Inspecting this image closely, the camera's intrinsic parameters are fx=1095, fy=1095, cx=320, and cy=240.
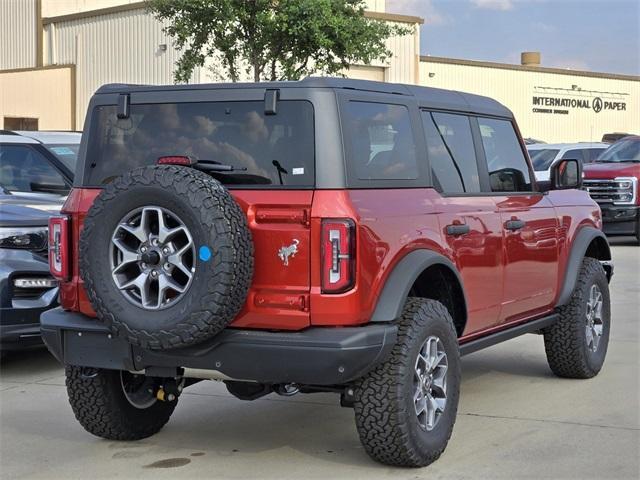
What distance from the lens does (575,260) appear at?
24.6 feet

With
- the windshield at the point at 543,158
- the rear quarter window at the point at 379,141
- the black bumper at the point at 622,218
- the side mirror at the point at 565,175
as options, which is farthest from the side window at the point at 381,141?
the windshield at the point at 543,158

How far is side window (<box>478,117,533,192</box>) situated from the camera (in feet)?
22.6

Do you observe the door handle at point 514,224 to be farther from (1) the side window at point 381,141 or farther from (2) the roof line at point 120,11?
(2) the roof line at point 120,11

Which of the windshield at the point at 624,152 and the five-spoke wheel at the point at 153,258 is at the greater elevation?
the windshield at the point at 624,152

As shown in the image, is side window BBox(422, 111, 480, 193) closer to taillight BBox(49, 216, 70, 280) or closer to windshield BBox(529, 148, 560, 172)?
taillight BBox(49, 216, 70, 280)

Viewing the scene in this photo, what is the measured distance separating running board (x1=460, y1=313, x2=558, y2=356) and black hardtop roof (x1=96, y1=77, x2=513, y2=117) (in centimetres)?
138

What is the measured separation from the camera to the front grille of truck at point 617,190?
1844cm

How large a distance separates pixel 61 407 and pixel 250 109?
267cm

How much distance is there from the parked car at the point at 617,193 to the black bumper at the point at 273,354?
46.5 ft

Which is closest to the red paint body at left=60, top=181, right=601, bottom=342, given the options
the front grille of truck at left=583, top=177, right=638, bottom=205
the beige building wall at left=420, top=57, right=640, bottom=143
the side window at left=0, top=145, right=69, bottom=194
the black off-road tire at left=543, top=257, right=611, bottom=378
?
the black off-road tire at left=543, top=257, right=611, bottom=378

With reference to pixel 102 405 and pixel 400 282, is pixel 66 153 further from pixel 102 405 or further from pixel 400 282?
pixel 400 282

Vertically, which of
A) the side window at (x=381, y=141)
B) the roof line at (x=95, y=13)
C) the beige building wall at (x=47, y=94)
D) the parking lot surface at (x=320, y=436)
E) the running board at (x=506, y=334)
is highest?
the roof line at (x=95, y=13)

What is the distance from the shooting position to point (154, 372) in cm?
542

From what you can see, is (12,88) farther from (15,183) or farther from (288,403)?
(288,403)
